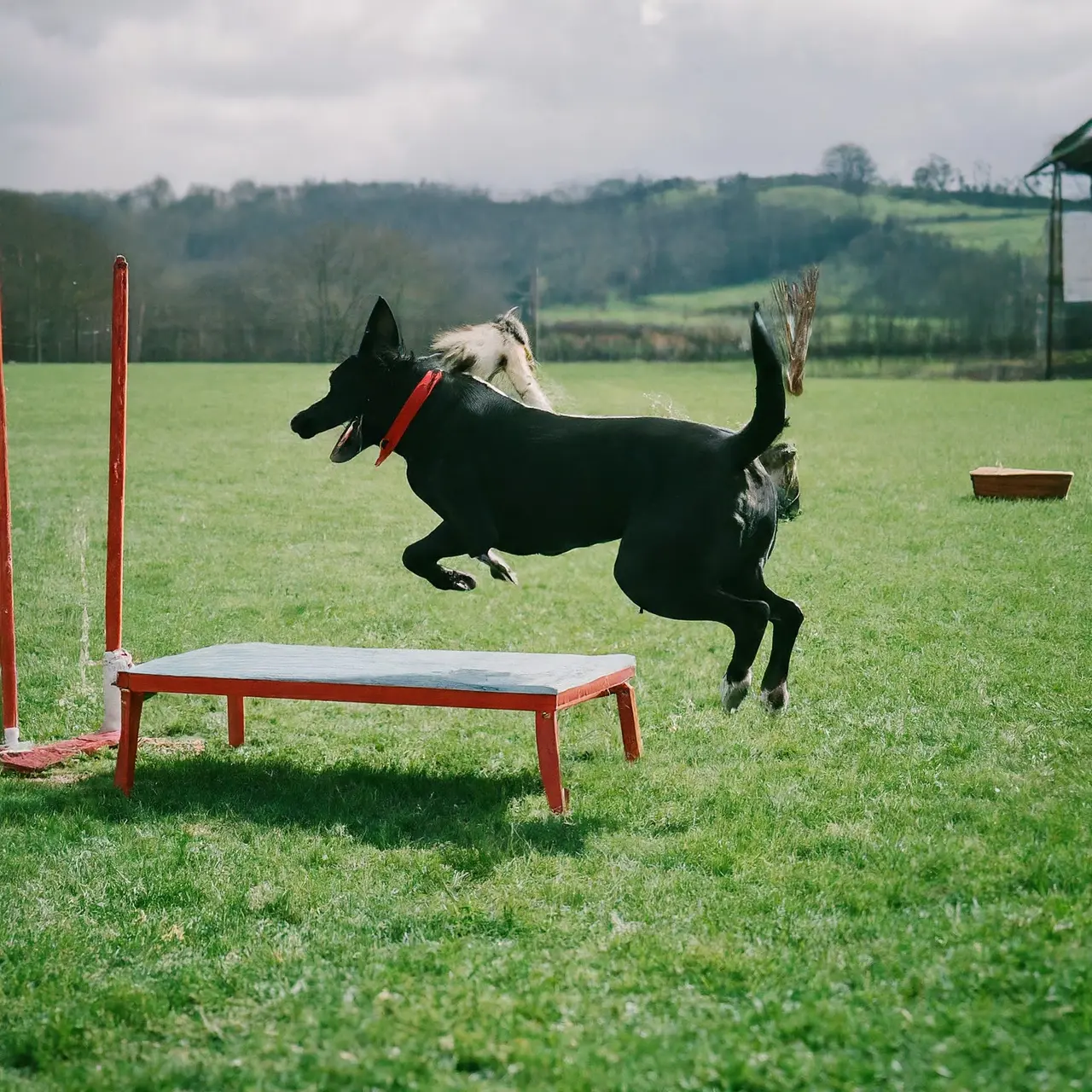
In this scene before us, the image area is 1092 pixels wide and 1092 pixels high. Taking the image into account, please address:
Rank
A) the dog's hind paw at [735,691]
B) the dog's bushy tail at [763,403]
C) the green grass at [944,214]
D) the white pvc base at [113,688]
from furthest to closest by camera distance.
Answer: the green grass at [944,214], the white pvc base at [113,688], the dog's hind paw at [735,691], the dog's bushy tail at [763,403]

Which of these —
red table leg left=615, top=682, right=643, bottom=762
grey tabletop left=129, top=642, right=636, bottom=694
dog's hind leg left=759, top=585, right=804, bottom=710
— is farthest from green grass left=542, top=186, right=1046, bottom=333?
dog's hind leg left=759, top=585, right=804, bottom=710

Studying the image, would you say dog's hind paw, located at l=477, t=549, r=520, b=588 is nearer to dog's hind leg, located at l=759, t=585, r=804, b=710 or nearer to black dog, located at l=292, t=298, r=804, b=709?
black dog, located at l=292, t=298, r=804, b=709

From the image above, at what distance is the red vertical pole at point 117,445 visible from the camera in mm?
6145

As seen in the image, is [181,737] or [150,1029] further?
[181,737]

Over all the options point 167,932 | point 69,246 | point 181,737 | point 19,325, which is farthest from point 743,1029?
point 19,325

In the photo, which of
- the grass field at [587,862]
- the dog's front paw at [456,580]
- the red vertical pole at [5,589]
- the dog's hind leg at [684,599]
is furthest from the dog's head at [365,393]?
the red vertical pole at [5,589]

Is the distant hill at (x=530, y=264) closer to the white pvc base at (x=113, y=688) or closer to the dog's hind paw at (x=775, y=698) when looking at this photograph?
the white pvc base at (x=113, y=688)

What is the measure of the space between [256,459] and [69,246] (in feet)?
20.4

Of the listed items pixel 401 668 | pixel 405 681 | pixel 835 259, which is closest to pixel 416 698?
pixel 405 681

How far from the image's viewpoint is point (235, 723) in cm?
697

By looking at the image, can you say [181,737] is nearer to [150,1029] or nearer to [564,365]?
[150,1029]

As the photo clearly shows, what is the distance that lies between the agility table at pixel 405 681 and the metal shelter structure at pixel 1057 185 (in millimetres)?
17263

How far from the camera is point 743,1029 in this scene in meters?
3.44

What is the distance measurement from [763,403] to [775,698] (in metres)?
1.06
